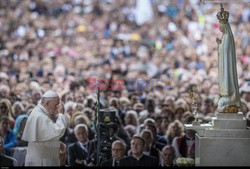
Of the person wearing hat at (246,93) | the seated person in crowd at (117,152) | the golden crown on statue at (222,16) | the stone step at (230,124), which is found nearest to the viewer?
the stone step at (230,124)

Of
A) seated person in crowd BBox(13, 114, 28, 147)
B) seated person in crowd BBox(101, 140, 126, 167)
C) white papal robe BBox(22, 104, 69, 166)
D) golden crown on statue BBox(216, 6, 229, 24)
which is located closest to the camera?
white papal robe BBox(22, 104, 69, 166)

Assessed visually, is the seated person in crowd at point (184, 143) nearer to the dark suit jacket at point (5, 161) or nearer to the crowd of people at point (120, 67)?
the crowd of people at point (120, 67)

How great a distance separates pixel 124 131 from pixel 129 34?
76.8ft

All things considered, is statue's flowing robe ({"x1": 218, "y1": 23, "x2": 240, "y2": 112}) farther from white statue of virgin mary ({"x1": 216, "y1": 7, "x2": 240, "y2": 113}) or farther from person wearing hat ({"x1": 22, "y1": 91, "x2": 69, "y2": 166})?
person wearing hat ({"x1": 22, "y1": 91, "x2": 69, "y2": 166})

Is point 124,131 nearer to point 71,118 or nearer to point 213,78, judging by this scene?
point 71,118

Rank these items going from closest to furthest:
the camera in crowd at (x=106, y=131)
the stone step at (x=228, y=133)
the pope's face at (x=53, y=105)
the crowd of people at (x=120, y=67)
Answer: the pope's face at (x=53, y=105), the stone step at (x=228, y=133), the camera in crowd at (x=106, y=131), the crowd of people at (x=120, y=67)

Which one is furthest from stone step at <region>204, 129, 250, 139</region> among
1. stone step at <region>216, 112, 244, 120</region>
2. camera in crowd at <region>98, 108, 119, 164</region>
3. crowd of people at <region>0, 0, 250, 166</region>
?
camera in crowd at <region>98, 108, 119, 164</region>

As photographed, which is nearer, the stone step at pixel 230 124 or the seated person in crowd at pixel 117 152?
the stone step at pixel 230 124

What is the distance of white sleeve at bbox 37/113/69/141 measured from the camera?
20031mm

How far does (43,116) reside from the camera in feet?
66.2

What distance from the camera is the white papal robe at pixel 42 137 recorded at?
65.7 ft

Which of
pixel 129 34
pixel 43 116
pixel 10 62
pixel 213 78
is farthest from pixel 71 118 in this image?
pixel 129 34

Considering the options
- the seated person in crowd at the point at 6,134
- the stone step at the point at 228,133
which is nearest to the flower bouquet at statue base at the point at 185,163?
the stone step at the point at 228,133

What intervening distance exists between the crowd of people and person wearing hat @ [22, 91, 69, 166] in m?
1.15
